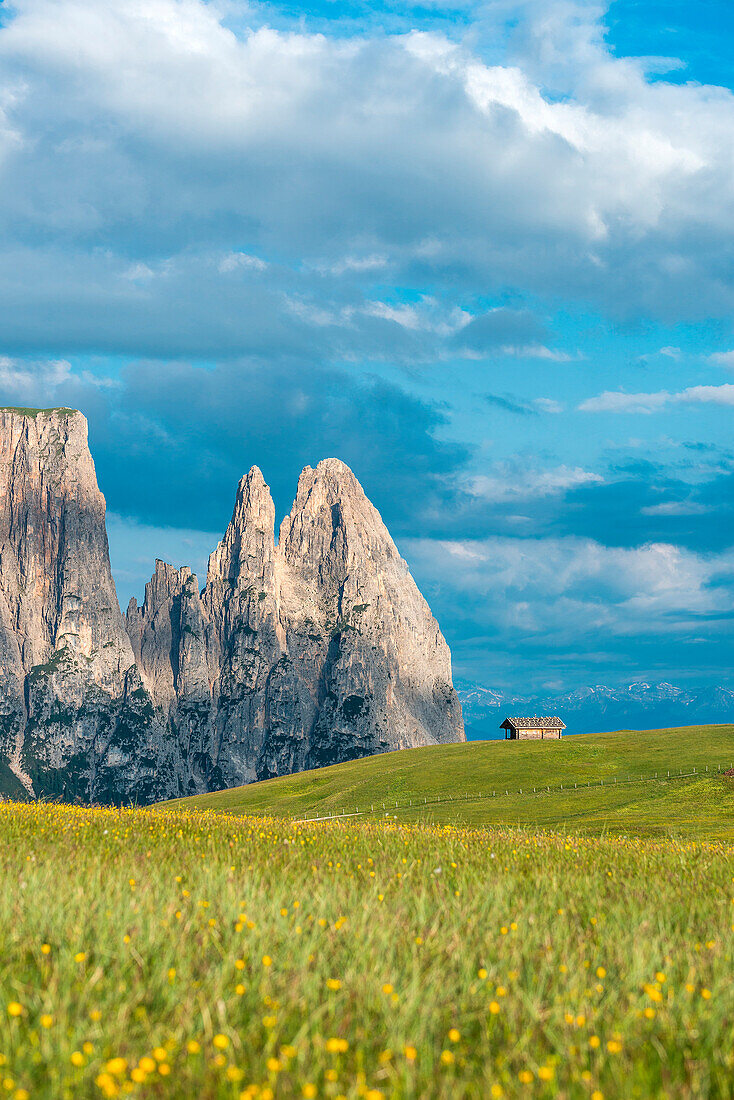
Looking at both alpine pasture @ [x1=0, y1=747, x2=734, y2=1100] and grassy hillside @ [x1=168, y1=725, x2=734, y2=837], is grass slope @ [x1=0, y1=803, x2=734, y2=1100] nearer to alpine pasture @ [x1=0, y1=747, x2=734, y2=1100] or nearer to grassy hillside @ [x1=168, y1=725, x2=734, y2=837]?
alpine pasture @ [x1=0, y1=747, x2=734, y2=1100]

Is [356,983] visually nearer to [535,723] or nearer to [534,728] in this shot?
[534,728]

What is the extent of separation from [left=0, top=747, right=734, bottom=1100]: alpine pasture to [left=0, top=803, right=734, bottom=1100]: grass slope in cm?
2

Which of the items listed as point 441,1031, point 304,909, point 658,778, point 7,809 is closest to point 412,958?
point 441,1031

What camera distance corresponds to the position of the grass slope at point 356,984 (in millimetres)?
5688

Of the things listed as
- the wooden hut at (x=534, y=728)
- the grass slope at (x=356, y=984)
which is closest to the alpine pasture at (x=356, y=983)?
the grass slope at (x=356, y=984)

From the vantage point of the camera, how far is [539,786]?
8975cm

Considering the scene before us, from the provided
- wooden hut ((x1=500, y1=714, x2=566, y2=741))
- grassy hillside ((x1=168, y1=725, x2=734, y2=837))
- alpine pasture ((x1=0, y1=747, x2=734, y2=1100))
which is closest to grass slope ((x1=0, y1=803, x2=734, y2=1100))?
alpine pasture ((x1=0, y1=747, x2=734, y2=1100))

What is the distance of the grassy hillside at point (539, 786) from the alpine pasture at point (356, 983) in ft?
138

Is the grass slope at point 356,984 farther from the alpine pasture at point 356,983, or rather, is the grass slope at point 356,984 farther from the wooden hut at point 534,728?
the wooden hut at point 534,728

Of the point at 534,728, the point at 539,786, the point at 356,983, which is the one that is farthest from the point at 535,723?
the point at 356,983

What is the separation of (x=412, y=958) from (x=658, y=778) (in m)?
82.6

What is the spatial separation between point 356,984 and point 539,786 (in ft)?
287

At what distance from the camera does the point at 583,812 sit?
6944 centimetres

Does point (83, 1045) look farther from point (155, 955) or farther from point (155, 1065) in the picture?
point (155, 955)
